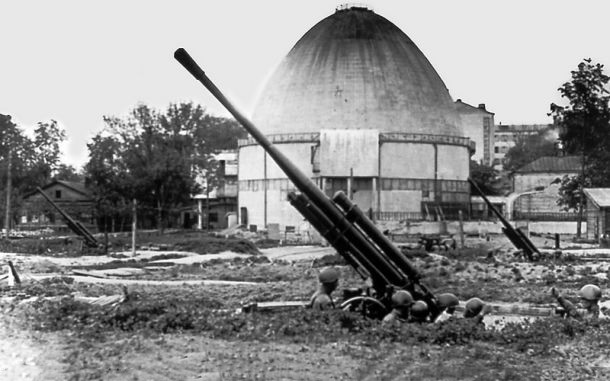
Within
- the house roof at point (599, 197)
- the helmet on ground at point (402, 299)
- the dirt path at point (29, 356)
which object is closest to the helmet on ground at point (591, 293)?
the helmet on ground at point (402, 299)

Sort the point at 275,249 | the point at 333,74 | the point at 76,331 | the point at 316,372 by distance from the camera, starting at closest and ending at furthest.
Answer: the point at 316,372 < the point at 76,331 < the point at 275,249 < the point at 333,74

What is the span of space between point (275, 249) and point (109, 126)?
98.0 feet

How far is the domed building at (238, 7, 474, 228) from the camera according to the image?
209 feet

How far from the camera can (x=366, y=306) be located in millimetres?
15352

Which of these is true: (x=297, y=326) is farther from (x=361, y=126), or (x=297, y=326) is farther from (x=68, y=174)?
(x=68, y=174)

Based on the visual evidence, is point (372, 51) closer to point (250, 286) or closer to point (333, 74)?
point (333, 74)

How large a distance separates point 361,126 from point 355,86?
2.93m

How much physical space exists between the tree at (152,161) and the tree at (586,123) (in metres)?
27.4

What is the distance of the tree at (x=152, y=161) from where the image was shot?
67.1 meters

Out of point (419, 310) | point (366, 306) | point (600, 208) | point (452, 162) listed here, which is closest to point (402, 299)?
point (419, 310)

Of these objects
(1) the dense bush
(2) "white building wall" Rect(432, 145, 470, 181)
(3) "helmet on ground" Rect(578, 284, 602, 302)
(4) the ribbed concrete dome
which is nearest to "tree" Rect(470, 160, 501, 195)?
(2) "white building wall" Rect(432, 145, 470, 181)

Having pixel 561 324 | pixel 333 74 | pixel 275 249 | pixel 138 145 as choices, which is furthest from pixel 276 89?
pixel 561 324

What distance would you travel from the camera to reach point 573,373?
440 inches

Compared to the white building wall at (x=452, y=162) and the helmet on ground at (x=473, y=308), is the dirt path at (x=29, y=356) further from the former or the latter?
the white building wall at (x=452, y=162)
